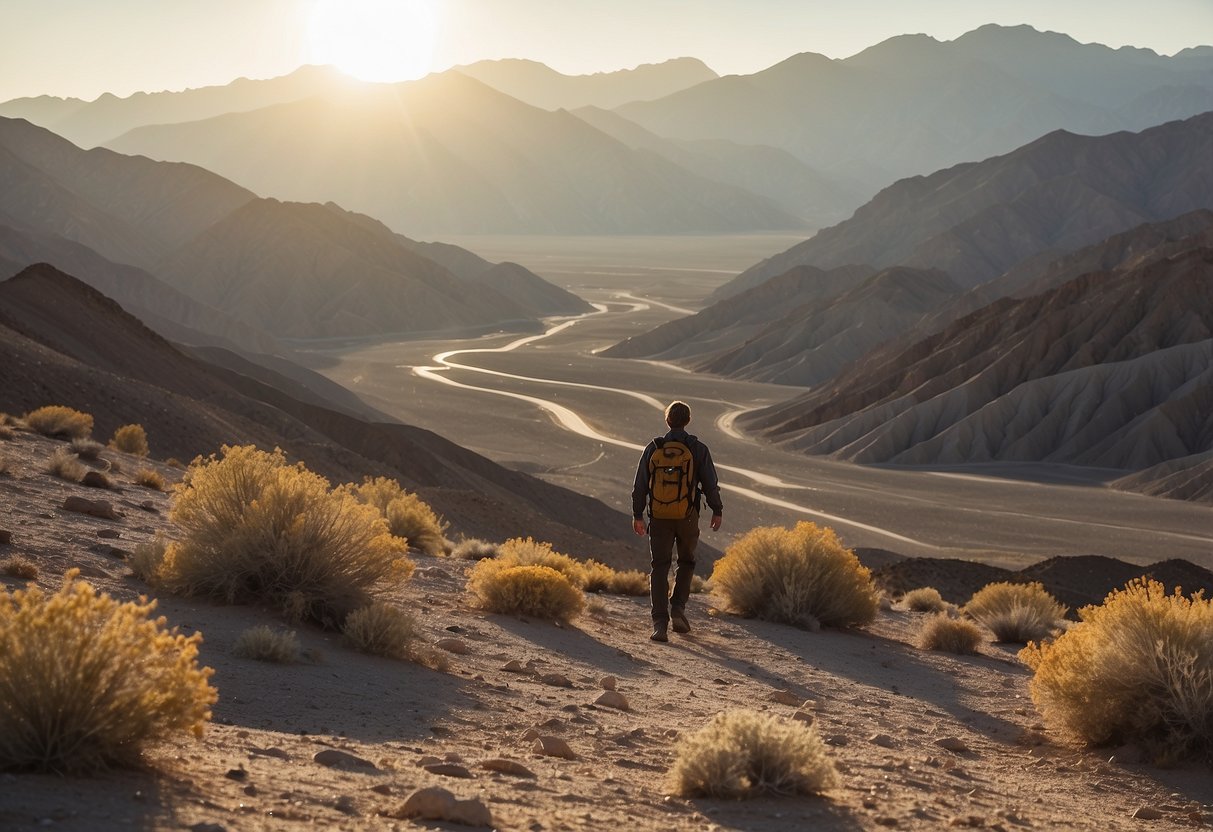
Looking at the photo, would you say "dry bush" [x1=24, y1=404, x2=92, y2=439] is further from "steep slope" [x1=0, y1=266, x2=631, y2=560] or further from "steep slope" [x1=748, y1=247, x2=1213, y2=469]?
"steep slope" [x1=748, y1=247, x2=1213, y2=469]

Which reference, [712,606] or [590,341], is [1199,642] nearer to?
[712,606]

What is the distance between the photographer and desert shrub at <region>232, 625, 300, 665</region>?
8602 millimetres

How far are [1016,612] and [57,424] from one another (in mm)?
12542

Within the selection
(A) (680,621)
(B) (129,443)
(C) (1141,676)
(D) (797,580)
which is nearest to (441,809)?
(C) (1141,676)

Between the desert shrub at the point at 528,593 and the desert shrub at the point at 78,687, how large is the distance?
6197mm

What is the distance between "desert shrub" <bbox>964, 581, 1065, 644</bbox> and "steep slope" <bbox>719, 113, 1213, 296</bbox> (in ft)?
409

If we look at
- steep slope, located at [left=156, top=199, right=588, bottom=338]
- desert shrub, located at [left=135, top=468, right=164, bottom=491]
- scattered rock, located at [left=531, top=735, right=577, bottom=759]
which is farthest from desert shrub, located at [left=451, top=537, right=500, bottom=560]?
steep slope, located at [left=156, top=199, right=588, bottom=338]

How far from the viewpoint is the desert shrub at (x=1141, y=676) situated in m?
8.39

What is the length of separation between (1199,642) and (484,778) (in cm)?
478

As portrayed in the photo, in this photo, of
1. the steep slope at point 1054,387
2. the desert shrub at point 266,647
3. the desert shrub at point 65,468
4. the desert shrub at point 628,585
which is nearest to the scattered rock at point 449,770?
the desert shrub at point 266,647

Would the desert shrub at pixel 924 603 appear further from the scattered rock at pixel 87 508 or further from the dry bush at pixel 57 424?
the dry bush at pixel 57 424

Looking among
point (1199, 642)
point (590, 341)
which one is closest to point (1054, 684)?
point (1199, 642)

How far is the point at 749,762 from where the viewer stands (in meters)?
6.59

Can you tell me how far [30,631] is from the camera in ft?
18.3
